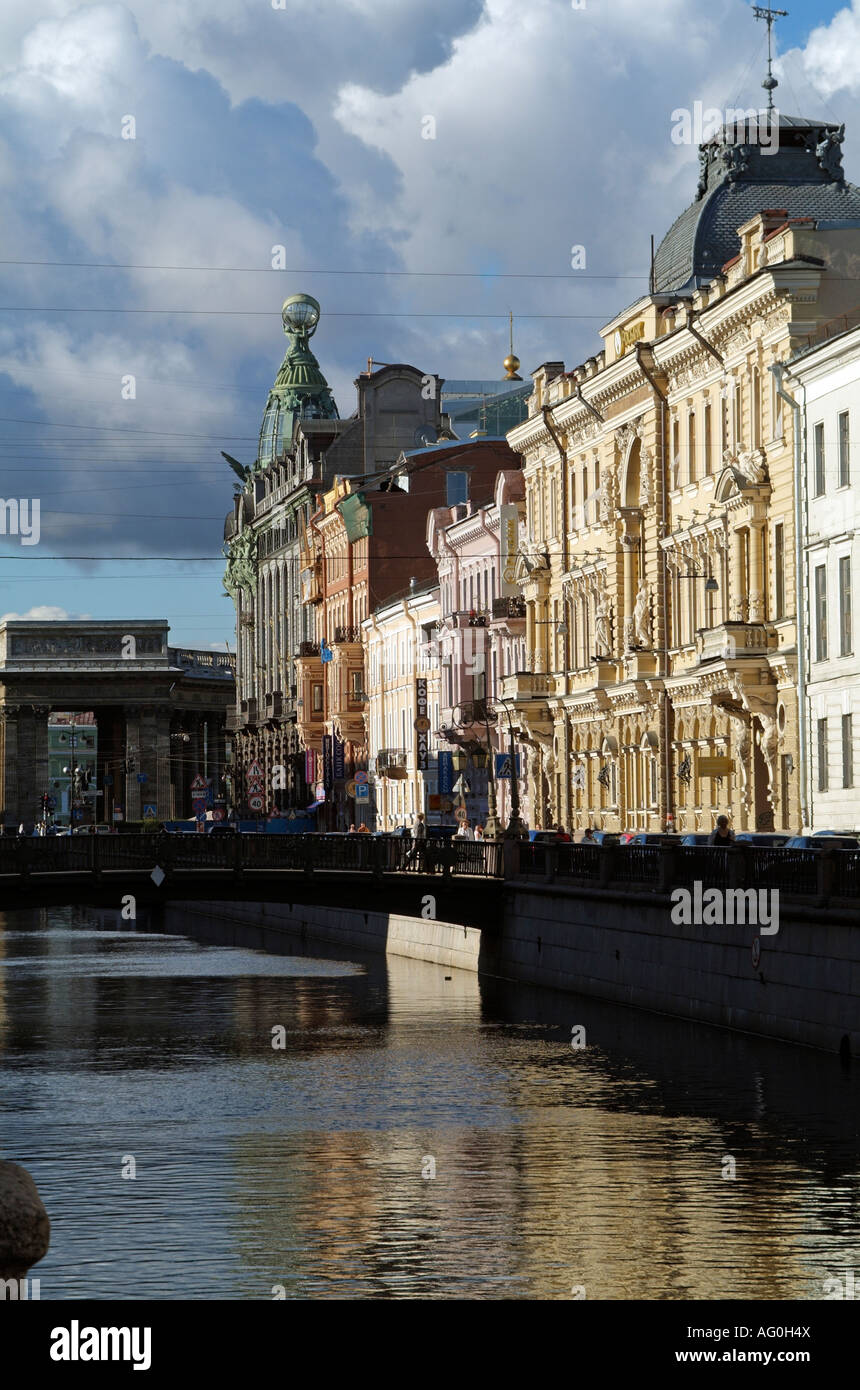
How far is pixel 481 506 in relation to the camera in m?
99.1

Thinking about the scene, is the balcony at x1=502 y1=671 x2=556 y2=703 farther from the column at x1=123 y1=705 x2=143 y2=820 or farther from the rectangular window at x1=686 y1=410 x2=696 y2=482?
the column at x1=123 y1=705 x2=143 y2=820

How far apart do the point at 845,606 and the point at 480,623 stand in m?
37.1

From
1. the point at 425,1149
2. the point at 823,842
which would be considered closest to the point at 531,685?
the point at 823,842

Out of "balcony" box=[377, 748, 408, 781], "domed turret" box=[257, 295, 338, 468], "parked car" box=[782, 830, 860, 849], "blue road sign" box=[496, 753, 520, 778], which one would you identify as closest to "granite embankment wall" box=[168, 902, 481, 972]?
"blue road sign" box=[496, 753, 520, 778]

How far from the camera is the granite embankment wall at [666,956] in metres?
34.4

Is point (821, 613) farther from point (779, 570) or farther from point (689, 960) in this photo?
point (689, 960)

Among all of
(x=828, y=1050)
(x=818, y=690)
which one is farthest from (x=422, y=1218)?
(x=818, y=690)

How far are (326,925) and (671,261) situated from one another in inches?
888

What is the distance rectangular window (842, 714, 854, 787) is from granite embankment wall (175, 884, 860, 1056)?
828 centimetres

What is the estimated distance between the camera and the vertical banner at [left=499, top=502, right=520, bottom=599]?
8919 cm

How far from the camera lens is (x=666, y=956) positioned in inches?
1678

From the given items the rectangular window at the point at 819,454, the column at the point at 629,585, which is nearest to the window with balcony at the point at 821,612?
the rectangular window at the point at 819,454
